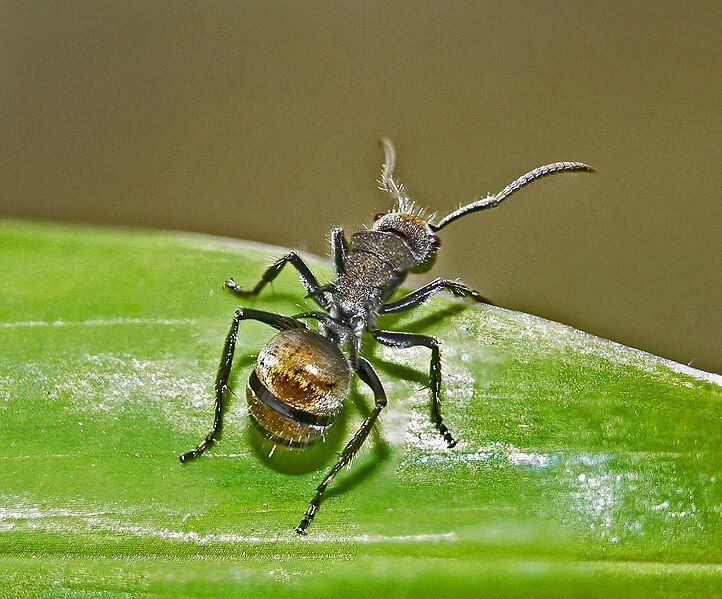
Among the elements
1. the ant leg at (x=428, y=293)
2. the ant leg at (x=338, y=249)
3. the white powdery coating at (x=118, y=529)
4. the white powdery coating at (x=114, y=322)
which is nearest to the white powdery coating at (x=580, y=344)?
the ant leg at (x=428, y=293)

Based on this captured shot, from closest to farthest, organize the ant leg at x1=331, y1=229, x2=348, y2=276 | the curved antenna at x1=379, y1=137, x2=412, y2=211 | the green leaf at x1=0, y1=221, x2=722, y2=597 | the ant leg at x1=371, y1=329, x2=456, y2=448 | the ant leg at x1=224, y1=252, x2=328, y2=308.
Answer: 1. the green leaf at x1=0, y1=221, x2=722, y2=597
2. the ant leg at x1=371, y1=329, x2=456, y2=448
3. the ant leg at x1=224, y1=252, x2=328, y2=308
4. the ant leg at x1=331, y1=229, x2=348, y2=276
5. the curved antenna at x1=379, y1=137, x2=412, y2=211

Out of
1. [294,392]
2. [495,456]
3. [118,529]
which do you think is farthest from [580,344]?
[118,529]

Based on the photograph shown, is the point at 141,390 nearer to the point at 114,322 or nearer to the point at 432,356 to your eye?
the point at 114,322

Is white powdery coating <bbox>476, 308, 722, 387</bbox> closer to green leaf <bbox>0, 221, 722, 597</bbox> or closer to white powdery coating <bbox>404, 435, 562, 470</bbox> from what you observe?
green leaf <bbox>0, 221, 722, 597</bbox>

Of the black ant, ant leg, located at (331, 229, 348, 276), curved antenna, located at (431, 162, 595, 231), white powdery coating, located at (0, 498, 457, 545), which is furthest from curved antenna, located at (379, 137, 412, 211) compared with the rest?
white powdery coating, located at (0, 498, 457, 545)

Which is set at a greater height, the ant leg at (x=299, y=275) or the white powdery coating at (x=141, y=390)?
the ant leg at (x=299, y=275)

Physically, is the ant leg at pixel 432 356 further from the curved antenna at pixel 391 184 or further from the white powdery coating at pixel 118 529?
the curved antenna at pixel 391 184
